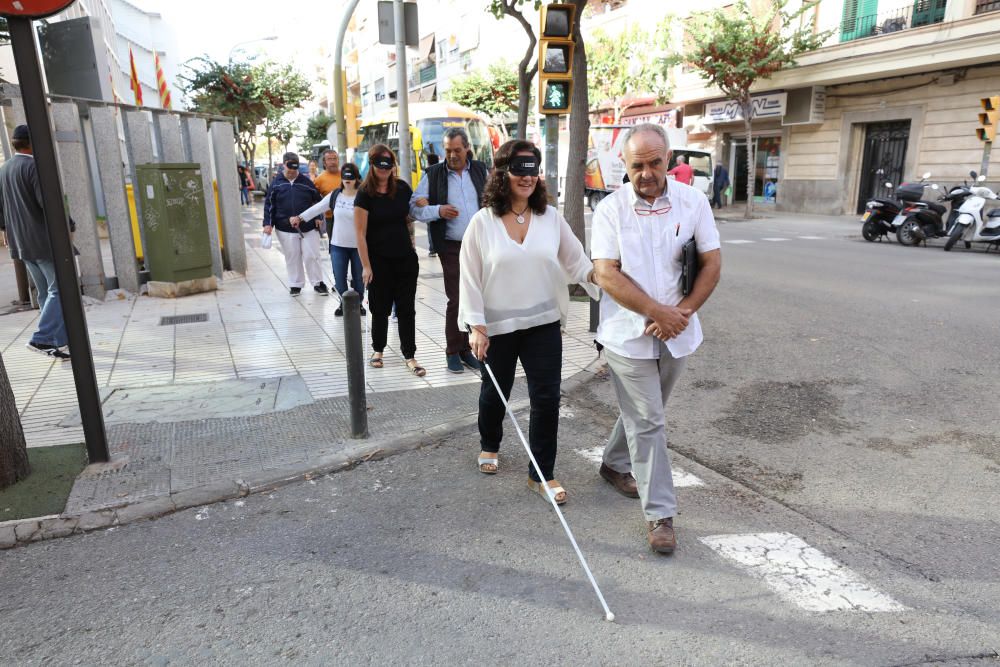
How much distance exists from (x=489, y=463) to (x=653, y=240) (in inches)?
64.5

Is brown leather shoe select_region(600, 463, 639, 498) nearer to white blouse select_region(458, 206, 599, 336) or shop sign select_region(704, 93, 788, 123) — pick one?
white blouse select_region(458, 206, 599, 336)

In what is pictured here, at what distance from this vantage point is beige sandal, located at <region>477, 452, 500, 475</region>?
405 centimetres

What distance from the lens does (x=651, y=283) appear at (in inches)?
125

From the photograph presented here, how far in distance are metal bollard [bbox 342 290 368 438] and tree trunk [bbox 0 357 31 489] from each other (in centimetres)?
176

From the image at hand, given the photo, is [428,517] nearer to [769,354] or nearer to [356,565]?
[356,565]

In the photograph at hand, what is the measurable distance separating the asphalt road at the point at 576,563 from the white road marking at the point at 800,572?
0.5 inches

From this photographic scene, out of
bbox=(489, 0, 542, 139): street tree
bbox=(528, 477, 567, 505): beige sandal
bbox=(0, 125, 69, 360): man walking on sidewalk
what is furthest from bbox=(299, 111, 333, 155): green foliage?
bbox=(528, 477, 567, 505): beige sandal

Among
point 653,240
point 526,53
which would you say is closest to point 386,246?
point 653,240

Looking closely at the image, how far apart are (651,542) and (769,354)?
3887 millimetres

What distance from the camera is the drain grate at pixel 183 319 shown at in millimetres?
7871

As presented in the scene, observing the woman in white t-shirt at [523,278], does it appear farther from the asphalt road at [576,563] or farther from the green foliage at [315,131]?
the green foliage at [315,131]

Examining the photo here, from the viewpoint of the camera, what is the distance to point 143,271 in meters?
9.50

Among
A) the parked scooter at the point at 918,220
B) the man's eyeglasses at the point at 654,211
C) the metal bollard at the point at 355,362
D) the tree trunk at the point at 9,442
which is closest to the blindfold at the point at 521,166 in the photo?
the man's eyeglasses at the point at 654,211

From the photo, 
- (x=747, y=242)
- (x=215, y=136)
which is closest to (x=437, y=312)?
(x=215, y=136)
